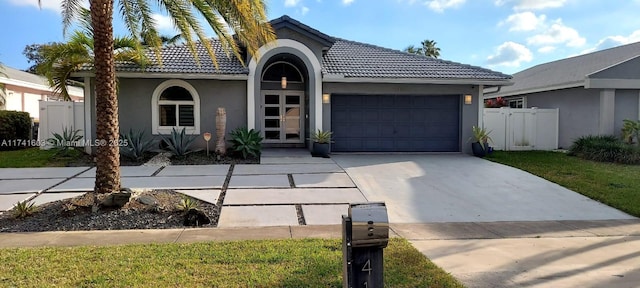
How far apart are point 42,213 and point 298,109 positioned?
10852mm

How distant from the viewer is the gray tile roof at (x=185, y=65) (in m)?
13.9

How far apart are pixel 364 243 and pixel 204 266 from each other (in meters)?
2.35

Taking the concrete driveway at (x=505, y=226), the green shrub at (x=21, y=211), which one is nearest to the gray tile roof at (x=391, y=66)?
the concrete driveway at (x=505, y=226)

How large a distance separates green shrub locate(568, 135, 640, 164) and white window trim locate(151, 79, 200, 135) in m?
14.2

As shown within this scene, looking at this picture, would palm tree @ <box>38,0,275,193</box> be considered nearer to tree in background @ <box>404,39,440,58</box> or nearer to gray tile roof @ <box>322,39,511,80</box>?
gray tile roof @ <box>322,39,511,80</box>

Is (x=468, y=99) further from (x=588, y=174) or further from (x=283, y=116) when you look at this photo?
(x=283, y=116)

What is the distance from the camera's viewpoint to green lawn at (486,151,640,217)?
29.7 ft

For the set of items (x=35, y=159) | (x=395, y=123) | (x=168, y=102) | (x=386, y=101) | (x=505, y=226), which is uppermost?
(x=386, y=101)

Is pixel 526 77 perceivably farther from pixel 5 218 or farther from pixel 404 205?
pixel 5 218

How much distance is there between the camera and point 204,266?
4633 mm

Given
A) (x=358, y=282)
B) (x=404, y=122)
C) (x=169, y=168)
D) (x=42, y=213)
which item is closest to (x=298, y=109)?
(x=404, y=122)

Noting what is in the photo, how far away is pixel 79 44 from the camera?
1361 cm

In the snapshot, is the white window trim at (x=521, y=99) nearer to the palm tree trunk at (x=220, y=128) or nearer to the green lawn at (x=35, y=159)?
the palm tree trunk at (x=220, y=128)

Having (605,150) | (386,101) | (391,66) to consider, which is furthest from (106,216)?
(605,150)
